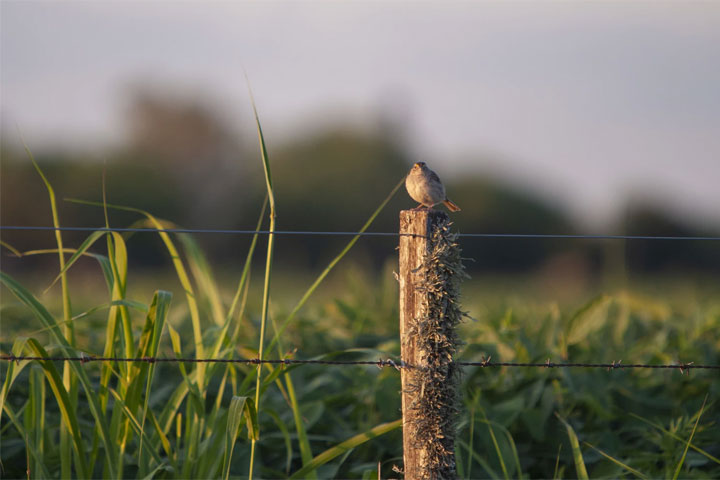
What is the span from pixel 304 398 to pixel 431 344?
154 centimetres

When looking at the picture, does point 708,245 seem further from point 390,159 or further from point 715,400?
point 715,400

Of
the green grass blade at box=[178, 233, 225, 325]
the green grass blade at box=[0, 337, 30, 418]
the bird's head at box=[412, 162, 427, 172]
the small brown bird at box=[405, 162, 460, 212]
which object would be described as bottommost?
the green grass blade at box=[0, 337, 30, 418]

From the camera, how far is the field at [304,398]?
2.16 meters

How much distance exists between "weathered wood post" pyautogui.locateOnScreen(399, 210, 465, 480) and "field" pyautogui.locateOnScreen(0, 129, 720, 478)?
131 millimetres

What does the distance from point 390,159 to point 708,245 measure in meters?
13.4

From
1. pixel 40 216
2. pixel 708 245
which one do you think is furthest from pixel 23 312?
pixel 708 245

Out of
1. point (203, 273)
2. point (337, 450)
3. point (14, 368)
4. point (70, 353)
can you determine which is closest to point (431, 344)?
point (337, 450)

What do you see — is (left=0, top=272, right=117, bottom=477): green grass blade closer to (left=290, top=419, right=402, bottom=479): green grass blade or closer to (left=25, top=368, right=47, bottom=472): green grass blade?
(left=25, top=368, right=47, bottom=472): green grass blade

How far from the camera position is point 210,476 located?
2223mm

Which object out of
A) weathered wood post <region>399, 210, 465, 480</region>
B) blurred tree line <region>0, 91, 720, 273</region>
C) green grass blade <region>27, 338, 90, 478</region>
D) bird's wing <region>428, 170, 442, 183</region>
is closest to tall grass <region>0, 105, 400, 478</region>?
green grass blade <region>27, 338, 90, 478</region>

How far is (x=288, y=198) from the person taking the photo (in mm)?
26125

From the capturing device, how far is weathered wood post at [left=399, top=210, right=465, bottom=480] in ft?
6.03

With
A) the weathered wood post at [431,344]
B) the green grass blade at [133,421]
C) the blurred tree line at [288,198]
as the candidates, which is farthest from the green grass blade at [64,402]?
the blurred tree line at [288,198]

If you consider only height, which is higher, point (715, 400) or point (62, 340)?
point (62, 340)
